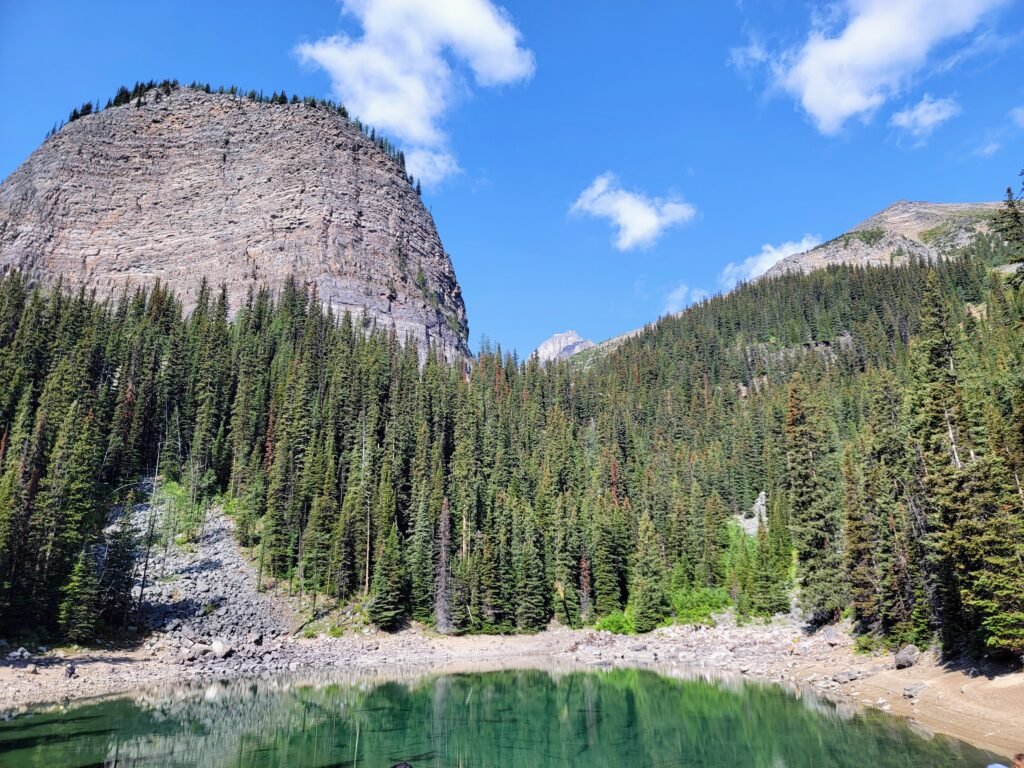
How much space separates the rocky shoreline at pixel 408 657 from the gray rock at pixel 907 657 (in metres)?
0.09

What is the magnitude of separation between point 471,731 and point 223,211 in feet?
458

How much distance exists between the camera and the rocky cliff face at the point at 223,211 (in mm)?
130125

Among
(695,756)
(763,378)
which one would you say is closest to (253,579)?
(695,756)

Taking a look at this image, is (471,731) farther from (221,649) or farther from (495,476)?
(495,476)

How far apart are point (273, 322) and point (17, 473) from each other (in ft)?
210

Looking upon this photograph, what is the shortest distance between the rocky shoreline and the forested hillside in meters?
2.50

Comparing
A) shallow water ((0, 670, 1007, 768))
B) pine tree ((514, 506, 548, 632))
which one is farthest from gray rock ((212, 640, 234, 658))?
pine tree ((514, 506, 548, 632))

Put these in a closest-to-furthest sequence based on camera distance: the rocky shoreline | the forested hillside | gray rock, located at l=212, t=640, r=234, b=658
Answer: the rocky shoreline
the forested hillside
gray rock, located at l=212, t=640, r=234, b=658

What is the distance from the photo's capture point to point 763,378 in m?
147

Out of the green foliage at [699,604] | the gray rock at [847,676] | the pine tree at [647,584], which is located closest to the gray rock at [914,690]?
the gray rock at [847,676]

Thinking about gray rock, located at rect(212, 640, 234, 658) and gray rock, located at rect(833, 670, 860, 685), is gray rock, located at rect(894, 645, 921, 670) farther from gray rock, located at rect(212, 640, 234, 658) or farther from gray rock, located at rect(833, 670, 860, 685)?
gray rock, located at rect(212, 640, 234, 658)

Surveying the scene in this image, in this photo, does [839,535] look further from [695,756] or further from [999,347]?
[999,347]

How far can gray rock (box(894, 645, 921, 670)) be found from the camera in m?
35.5

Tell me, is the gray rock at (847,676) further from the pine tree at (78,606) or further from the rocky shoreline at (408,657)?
the pine tree at (78,606)
